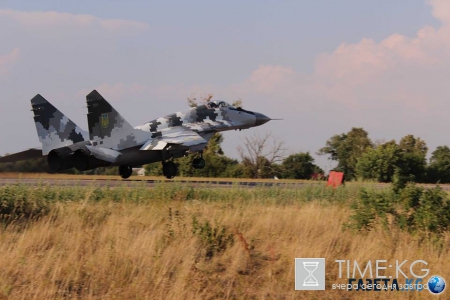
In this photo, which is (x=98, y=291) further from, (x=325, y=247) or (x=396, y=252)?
(x=396, y=252)

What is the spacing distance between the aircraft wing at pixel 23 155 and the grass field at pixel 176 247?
11008 mm

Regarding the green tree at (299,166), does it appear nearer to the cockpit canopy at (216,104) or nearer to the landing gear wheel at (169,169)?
the cockpit canopy at (216,104)

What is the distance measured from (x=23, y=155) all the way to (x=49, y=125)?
182 cm

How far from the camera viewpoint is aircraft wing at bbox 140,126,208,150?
2848 cm

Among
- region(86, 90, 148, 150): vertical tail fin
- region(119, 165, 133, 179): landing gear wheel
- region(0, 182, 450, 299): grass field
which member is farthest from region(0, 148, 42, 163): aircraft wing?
region(0, 182, 450, 299): grass field

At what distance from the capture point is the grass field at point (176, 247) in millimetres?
9617

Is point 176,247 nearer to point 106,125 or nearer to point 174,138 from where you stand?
point 106,125

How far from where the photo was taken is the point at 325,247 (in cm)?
1187

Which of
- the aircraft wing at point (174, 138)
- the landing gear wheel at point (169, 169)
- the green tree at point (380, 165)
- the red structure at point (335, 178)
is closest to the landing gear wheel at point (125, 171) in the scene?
the landing gear wheel at point (169, 169)

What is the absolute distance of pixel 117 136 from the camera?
2753 cm

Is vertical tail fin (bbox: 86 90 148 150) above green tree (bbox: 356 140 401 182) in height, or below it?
above

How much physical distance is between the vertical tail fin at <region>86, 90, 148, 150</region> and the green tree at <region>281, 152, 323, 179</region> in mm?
19026

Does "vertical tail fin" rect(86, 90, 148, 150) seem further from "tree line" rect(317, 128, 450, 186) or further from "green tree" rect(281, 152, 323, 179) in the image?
"green tree" rect(281, 152, 323, 179)

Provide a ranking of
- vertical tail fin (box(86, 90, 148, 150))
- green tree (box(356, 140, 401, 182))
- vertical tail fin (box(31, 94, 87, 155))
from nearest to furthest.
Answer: vertical tail fin (box(86, 90, 148, 150))
vertical tail fin (box(31, 94, 87, 155))
green tree (box(356, 140, 401, 182))
